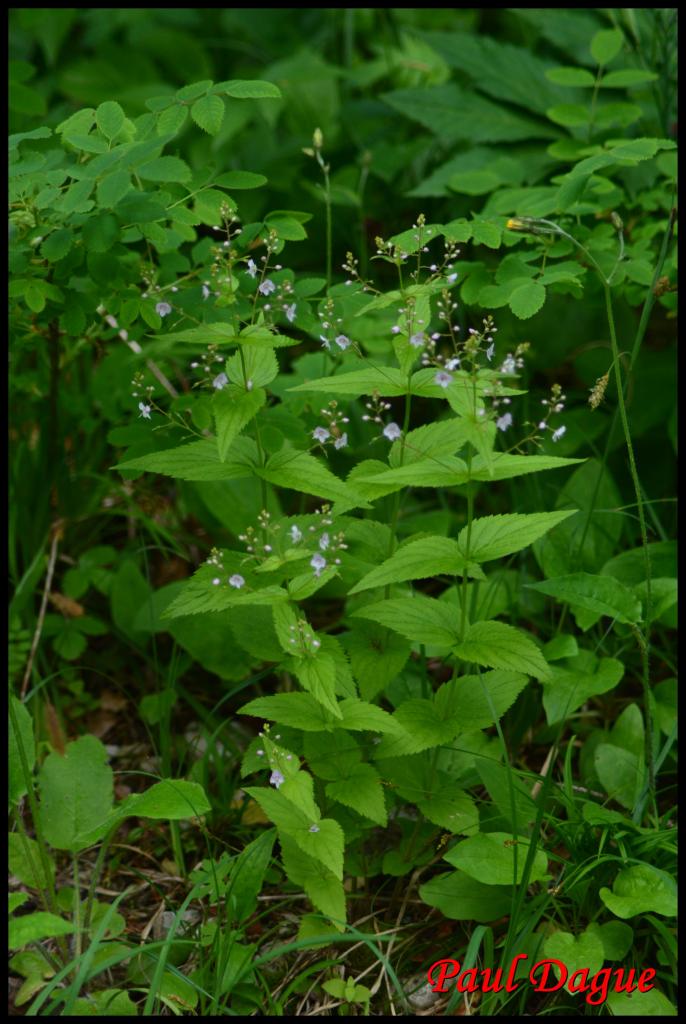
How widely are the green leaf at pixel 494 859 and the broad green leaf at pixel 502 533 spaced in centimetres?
48

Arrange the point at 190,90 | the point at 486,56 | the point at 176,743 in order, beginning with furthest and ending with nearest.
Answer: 1. the point at 486,56
2. the point at 176,743
3. the point at 190,90

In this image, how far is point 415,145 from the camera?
3.24 metres

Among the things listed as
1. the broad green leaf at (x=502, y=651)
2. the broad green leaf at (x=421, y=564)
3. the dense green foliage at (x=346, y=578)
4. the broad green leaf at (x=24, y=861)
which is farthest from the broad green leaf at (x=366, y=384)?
the broad green leaf at (x=24, y=861)

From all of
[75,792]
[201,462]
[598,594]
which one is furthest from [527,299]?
[75,792]

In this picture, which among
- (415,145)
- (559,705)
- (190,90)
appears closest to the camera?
(190,90)

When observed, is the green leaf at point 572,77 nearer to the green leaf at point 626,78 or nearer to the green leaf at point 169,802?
the green leaf at point 626,78

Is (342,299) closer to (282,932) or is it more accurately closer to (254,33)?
(282,932)

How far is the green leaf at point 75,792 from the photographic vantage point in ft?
6.45

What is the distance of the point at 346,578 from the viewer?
1.82 metres

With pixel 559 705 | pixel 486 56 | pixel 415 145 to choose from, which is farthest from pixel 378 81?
pixel 559 705

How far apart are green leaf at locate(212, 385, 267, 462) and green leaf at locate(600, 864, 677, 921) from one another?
37.2 inches

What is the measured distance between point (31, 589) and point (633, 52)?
2151 millimetres

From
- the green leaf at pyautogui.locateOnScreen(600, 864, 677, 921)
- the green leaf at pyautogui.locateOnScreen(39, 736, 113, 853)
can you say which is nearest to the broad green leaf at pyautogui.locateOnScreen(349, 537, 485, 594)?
the green leaf at pyautogui.locateOnScreen(600, 864, 677, 921)

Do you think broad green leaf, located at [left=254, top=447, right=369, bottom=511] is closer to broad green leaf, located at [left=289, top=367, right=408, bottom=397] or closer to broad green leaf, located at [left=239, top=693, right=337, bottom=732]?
broad green leaf, located at [left=289, top=367, right=408, bottom=397]
